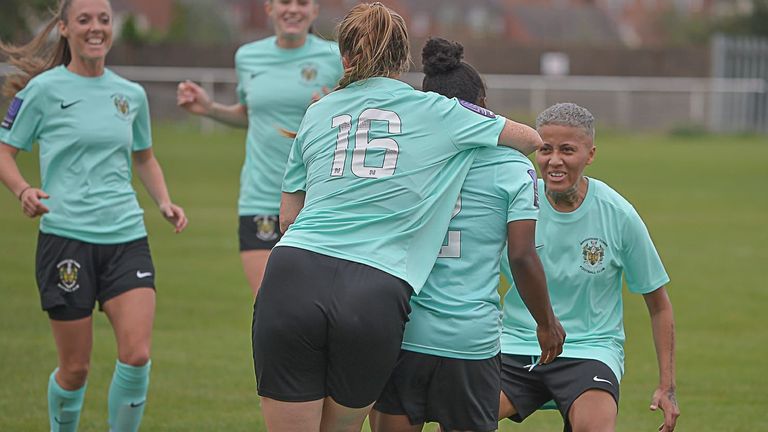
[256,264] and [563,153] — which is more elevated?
[563,153]

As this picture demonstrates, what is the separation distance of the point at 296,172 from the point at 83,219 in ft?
7.21

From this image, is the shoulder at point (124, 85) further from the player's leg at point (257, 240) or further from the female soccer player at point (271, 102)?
the player's leg at point (257, 240)

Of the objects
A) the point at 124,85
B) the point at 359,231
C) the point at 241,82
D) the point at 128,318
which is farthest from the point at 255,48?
the point at 359,231

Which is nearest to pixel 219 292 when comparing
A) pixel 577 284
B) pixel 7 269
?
pixel 7 269

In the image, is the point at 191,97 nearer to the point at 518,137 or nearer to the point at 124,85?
the point at 124,85

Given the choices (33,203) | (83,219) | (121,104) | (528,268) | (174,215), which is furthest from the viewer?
(174,215)

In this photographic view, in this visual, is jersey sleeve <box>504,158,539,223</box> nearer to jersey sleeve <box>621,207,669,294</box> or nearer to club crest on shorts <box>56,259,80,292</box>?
jersey sleeve <box>621,207,669,294</box>

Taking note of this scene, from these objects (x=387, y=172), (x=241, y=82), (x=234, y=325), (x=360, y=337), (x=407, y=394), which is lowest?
(x=234, y=325)

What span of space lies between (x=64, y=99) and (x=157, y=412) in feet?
7.25

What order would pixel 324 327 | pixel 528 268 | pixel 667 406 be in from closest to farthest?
pixel 324 327 < pixel 528 268 < pixel 667 406

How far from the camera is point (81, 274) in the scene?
6.34 metres

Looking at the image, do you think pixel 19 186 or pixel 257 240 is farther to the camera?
pixel 257 240

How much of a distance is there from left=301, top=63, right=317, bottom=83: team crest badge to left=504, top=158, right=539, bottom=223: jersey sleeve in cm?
355

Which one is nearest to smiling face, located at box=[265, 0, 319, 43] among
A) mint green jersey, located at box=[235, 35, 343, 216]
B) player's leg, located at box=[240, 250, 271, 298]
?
mint green jersey, located at box=[235, 35, 343, 216]
